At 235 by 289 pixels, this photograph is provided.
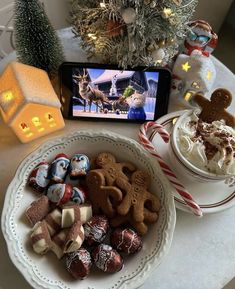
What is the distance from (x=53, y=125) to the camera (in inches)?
36.4

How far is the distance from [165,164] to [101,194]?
147 mm

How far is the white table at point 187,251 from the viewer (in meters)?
0.78

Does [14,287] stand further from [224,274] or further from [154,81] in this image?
[154,81]

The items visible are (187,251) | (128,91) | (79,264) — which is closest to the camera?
(79,264)

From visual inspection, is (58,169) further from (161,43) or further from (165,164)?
(161,43)

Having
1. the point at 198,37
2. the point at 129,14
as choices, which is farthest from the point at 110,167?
the point at 198,37

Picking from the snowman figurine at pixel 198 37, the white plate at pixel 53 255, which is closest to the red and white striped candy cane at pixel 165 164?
the white plate at pixel 53 255

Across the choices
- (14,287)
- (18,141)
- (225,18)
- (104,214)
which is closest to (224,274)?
(104,214)

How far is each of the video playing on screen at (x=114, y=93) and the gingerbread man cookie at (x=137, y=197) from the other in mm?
192

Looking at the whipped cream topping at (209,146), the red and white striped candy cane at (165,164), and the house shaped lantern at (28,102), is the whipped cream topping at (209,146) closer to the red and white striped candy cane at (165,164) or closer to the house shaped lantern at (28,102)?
the red and white striped candy cane at (165,164)

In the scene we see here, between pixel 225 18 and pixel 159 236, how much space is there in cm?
128

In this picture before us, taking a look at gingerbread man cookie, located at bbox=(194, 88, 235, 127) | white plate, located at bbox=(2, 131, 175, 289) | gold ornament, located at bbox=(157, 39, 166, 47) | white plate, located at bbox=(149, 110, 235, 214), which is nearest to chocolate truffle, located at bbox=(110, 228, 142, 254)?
white plate, located at bbox=(2, 131, 175, 289)

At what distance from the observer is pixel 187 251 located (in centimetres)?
81

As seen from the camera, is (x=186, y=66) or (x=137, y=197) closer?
(x=137, y=197)
